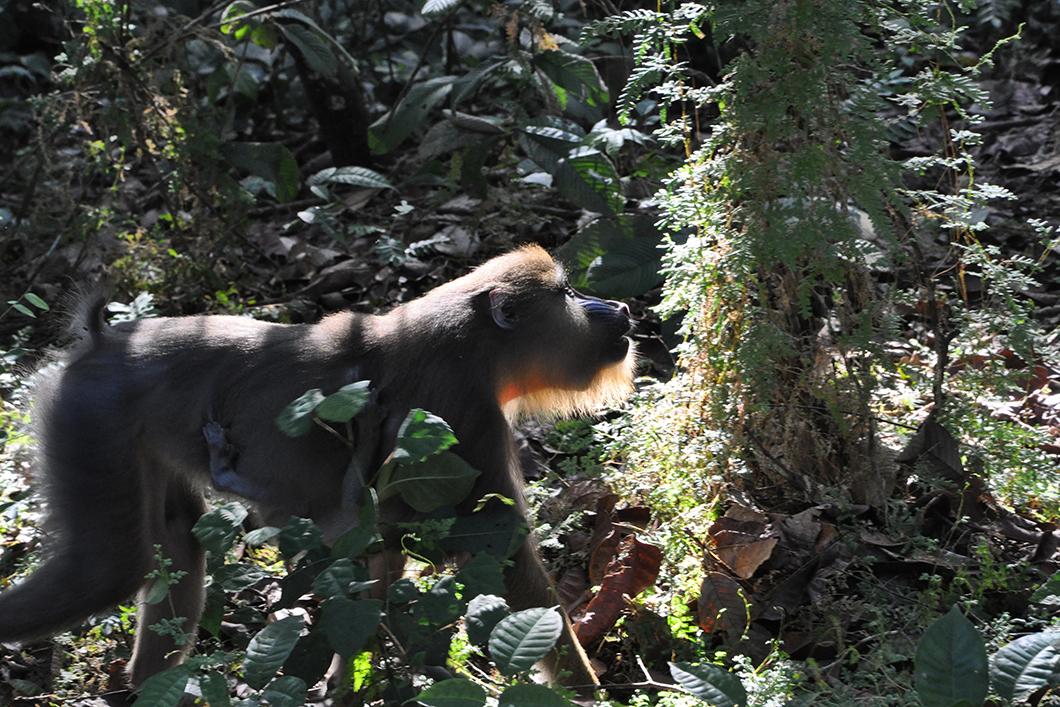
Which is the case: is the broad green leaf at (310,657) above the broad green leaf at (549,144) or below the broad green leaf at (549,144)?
below

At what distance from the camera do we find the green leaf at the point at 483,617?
3096 millimetres

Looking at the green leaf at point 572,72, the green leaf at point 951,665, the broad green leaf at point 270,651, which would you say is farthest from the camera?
the green leaf at point 572,72

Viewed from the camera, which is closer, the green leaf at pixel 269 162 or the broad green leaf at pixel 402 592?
the broad green leaf at pixel 402 592

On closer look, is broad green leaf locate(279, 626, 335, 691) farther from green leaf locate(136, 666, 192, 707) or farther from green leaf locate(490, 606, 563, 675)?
green leaf locate(490, 606, 563, 675)

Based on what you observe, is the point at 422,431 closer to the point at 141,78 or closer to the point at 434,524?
the point at 434,524

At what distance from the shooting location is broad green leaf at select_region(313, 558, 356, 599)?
10.3 ft

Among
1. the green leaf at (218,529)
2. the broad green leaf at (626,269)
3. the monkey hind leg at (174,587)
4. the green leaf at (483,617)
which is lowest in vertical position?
the monkey hind leg at (174,587)

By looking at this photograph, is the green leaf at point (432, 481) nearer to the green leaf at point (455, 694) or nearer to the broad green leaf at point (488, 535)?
the broad green leaf at point (488, 535)

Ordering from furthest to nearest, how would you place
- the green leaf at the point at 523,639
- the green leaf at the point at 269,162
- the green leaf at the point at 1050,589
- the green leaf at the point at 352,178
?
1. the green leaf at the point at 269,162
2. the green leaf at the point at 352,178
3. the green leaf at the point at 1050,589
4. the green leaf at the point at 523,639

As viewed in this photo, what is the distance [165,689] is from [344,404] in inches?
32.6

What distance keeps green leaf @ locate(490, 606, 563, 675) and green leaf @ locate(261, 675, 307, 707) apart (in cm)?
49

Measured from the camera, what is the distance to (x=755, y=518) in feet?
14.0

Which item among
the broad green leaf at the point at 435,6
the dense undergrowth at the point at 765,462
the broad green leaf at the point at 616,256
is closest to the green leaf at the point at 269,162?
the broad green leaf at the point at 435,6

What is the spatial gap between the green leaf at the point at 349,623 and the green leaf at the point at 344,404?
0.47 m
